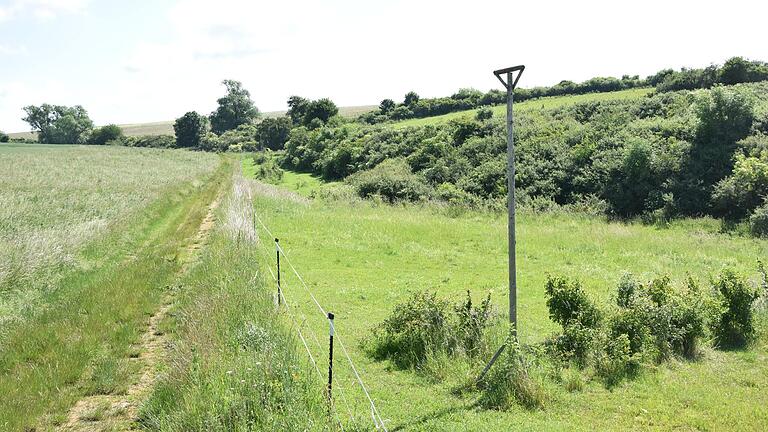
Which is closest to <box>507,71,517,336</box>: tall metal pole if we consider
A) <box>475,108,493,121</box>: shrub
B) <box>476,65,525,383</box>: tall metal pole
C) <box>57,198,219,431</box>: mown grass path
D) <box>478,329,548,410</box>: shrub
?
<box>476,65,525,383</box>: tall metal pole

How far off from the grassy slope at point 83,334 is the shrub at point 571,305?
841 cm

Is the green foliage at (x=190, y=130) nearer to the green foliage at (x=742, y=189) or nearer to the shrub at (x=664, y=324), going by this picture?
the green foliage at (x=742, y=189)

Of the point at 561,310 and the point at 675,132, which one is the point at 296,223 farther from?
the point at 675,132

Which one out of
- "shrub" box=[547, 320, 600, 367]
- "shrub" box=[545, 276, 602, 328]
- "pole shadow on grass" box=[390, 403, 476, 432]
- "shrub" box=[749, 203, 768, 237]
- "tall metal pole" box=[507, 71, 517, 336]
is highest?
"tall metal pole" box=[507, 71, 517, 336]

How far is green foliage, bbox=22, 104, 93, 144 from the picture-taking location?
13450cm

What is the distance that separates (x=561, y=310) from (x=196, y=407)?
7219mm

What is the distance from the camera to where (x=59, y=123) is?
134 metres

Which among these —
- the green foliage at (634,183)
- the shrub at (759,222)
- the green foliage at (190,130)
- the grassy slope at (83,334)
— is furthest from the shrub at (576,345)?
the green foliage at (190,130)

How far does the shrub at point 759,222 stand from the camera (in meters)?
23.0

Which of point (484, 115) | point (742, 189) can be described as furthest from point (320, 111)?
point (742, 189)

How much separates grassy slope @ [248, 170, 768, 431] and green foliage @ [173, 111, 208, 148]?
99907mm

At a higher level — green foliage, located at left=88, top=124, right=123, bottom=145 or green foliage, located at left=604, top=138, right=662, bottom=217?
green foliage, located at left=88, top=124, right=123, bottom=145

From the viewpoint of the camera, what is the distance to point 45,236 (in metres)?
17.9

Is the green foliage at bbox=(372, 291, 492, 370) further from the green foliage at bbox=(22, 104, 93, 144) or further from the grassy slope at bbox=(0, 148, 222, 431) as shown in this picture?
the green foliage at bbox=(22, 104, 93, 144)
